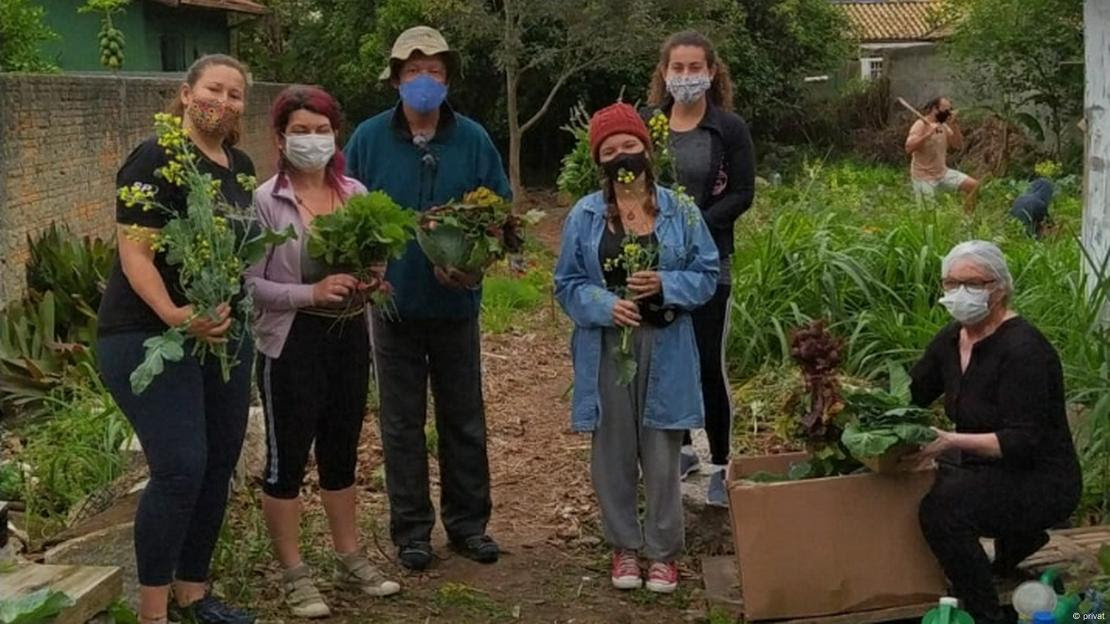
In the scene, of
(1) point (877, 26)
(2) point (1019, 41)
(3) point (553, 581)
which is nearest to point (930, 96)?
(2) point (1019, 41)

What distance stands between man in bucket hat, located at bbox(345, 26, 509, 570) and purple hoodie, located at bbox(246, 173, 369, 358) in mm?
522

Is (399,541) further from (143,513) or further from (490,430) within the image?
(490,430)

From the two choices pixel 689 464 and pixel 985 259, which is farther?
pixel 689 464

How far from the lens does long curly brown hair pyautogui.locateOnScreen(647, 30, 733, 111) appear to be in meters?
5.19

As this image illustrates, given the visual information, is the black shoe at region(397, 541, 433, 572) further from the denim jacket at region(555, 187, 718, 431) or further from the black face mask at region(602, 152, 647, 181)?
the black face mask at region(602, 152, 647, 181)

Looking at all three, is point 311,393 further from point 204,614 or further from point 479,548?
point 479,548

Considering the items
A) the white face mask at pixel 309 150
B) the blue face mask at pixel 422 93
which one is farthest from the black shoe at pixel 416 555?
the blue face mask at pixel 422 93

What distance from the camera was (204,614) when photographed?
429 centimetres

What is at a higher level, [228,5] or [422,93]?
[228,5]

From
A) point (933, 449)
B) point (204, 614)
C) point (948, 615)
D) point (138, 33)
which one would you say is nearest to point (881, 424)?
point (933, 449)

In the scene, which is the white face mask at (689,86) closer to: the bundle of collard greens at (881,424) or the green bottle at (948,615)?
the bundle of collard greens at (881,424)

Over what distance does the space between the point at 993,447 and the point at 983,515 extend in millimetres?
212

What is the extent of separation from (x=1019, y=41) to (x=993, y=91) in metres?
1.80

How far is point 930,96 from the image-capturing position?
24.4 metres
